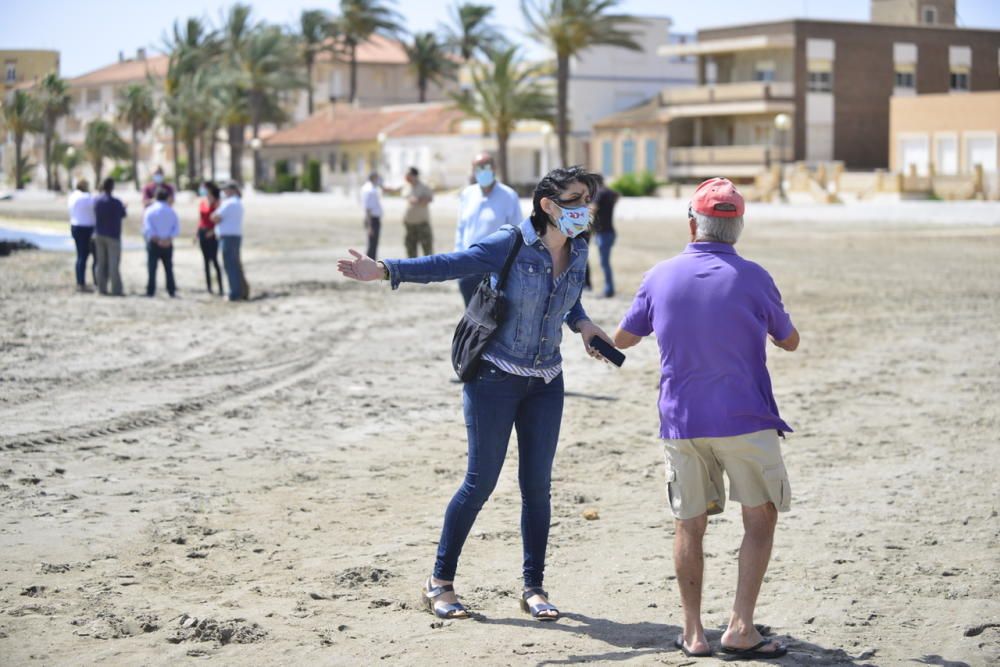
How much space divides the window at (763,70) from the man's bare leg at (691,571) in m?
60.4

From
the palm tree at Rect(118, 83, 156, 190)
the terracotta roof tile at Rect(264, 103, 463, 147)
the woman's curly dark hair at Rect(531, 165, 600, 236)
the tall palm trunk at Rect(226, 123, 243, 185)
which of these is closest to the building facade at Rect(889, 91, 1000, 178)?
the terracotta roof tile at Rect(264, 103, 463, 147)

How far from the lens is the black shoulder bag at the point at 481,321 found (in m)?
5.45

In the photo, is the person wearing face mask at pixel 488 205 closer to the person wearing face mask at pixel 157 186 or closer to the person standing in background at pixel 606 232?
the person standing in background at pixel 606 232

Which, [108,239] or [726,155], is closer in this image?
[108,239]

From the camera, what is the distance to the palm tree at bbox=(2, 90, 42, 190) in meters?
28.3

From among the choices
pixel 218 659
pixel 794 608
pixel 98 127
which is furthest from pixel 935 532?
pixel 98 127

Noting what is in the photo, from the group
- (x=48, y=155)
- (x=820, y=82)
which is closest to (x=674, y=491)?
(x=48, y=155)

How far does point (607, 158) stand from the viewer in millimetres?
67938

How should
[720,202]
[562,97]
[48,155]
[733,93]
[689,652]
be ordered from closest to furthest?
[720,202], [689,652], [48,155], [562,97], [733,93]

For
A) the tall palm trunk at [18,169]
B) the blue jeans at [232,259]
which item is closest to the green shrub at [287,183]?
the tall palm trunk at [18,169]

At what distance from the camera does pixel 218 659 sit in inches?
202

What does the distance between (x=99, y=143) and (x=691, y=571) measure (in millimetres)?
75779

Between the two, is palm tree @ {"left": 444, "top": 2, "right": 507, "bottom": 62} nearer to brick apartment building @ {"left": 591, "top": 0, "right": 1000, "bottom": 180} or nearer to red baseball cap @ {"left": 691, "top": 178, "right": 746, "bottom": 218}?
brick apartment building @ {"left": 591, "top": 0, "right": 1000, "bottom": 180}

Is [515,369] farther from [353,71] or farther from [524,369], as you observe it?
[353,71]
